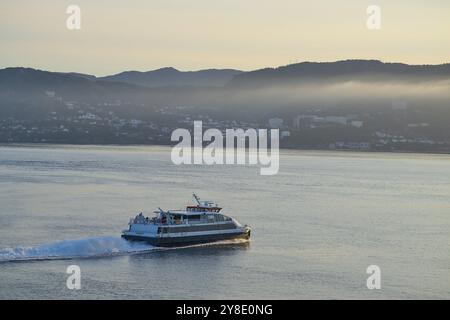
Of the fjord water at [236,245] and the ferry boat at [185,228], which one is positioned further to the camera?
the ferry boat at [185,228]

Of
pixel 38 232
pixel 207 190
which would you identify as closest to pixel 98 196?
pixel 207 190

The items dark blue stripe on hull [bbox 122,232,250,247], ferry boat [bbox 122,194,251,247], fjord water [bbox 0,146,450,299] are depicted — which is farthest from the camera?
ferry boat [bbox 122,194,251,247]

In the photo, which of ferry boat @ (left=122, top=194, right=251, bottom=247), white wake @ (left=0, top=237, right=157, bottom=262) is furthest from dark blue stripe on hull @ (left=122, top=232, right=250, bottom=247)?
white wake @ (left=0, top=237, right=157, bottom=262)

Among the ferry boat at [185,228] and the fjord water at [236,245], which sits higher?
the ferry boat at [185,228]

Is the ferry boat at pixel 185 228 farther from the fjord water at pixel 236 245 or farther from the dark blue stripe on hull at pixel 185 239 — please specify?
the fjord water at pixel 236 245

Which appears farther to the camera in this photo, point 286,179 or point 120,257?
point 286,179

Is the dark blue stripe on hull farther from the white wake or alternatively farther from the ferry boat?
the white wake

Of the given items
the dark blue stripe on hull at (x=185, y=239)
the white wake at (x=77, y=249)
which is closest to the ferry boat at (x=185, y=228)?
the dark blue stripe on hull at (x=185, y=239)
